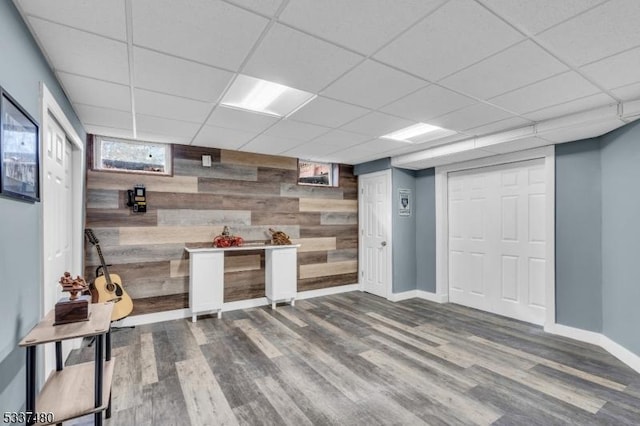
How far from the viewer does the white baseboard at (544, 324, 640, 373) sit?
2828 mm

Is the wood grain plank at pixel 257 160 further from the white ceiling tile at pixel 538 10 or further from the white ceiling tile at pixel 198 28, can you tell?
the white ceiling tile at pixel 538 10

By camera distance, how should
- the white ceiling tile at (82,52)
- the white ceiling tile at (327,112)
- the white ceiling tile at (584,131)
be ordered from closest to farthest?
the white ceiling tile at (82,52), the white ceiling tile at (327,112), the white ceiling tile at (584,131)

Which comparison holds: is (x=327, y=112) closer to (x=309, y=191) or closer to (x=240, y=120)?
(x=240, y=120)

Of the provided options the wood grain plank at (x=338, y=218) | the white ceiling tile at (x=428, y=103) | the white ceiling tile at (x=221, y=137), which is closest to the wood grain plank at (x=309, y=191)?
the wood grain plank at (x=338, y=218)

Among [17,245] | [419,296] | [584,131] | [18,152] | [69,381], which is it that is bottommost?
[419,296]

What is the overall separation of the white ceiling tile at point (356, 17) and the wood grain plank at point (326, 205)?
3.68 meters

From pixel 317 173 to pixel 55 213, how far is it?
3.87m

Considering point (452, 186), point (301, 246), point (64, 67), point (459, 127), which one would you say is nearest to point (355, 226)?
point (301, 246)

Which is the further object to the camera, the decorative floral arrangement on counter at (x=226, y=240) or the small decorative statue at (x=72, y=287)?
the decorative floral arrangement on counter at (x=226, y=240)

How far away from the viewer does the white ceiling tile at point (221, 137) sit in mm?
3680

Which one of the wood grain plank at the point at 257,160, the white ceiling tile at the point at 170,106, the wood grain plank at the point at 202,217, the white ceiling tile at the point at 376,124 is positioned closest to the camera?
the white ceiling tile at the point at 170,106

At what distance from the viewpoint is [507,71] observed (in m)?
2.16

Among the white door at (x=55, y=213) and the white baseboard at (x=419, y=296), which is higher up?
the white door at (x=55, y=213)

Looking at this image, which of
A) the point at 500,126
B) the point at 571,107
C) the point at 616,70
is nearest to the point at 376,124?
the point at 500,126
